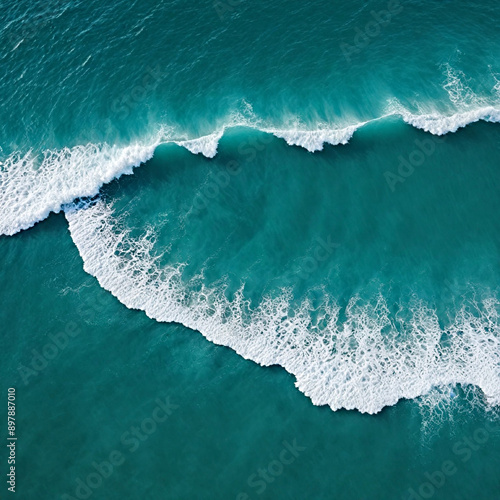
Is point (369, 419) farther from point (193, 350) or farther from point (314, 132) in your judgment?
point (314, 132)

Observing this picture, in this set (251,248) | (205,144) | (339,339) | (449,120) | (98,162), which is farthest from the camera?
(98,162)

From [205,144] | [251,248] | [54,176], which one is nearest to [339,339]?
[251,248]

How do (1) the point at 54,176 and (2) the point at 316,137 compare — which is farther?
(1) the point at 54,176

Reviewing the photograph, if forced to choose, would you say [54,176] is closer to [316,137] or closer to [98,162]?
[98,162]

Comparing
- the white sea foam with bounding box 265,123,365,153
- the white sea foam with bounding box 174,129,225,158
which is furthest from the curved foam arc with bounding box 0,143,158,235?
the white sea foam with bounding box 265,123,365,153

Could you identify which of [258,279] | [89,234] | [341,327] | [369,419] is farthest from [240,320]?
[89,234]

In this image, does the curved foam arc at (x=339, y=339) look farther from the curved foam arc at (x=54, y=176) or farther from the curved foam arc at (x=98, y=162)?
the curved foam arc at (x=98, y=162)

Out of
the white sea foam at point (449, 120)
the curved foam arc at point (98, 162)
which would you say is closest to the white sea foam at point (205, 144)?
the curved foam arc at point (98, 162)
